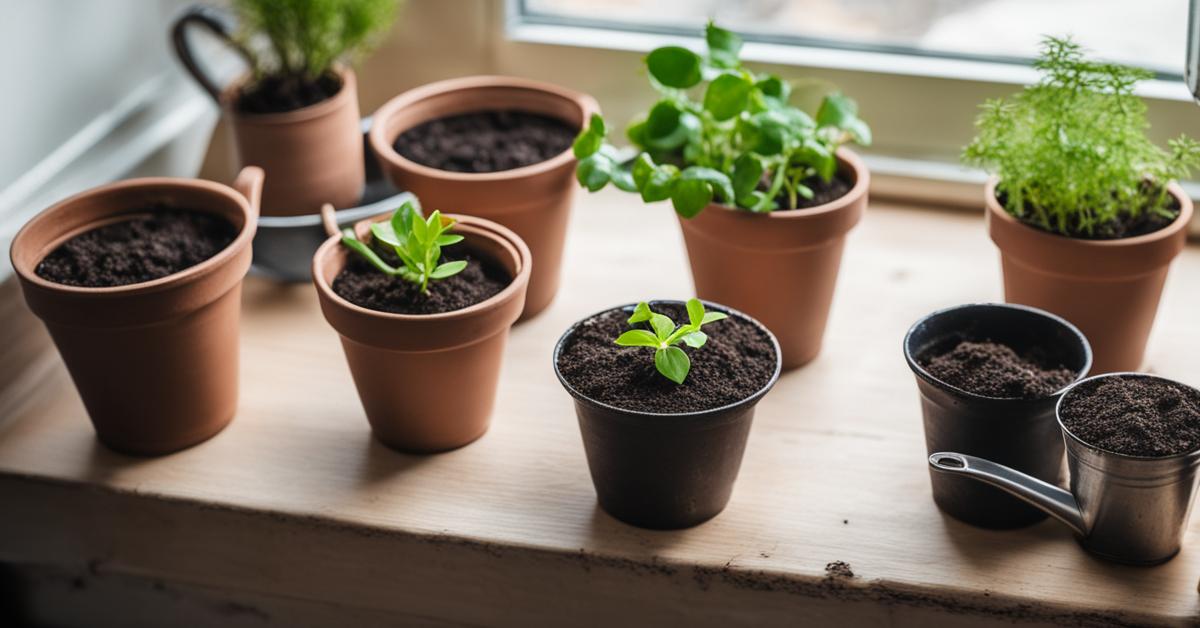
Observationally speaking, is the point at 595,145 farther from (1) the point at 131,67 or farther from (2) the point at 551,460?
(1) the point at 131,67

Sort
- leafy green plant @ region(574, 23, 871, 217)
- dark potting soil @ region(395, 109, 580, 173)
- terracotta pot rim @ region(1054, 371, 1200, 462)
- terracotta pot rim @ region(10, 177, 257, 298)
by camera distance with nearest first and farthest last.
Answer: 1. terracotta pot rim @ region(1054, 371, 1200, 462)
2. terracotta pot rim @ region(10, 177, 257, 298)
3. leafy green plant @ region(574, 23, 871, 217)
4. dark potting soil @ region(395, 109, 580, 173)

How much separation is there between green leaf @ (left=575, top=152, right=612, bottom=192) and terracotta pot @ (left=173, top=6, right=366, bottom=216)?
1.03 feet

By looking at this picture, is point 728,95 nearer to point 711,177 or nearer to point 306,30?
point 711,177

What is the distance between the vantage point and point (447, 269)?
982 millimetres

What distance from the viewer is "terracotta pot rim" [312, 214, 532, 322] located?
3.13 feet

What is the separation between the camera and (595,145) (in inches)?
42.8

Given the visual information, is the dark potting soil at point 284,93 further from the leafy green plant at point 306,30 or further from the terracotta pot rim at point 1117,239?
the terracotta pot rim at point 1117,239

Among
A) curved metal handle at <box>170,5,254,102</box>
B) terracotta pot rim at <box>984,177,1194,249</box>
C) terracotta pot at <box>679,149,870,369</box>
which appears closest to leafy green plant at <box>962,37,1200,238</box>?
terracotta pot rim at <box>984,177,1194,249</box>

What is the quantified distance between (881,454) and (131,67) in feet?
2.96

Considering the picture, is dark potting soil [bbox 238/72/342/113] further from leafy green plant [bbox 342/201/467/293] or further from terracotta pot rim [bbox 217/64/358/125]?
leafy green plant [bbox 342/201/467/293]

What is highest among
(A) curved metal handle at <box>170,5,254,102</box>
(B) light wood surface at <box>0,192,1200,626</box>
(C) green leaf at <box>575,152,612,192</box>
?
(A) curved metal handle at <box>170,5,254,102</box>

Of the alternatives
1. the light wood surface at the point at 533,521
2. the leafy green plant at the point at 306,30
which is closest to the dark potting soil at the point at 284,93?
the leafy green plant at the point at 306,30

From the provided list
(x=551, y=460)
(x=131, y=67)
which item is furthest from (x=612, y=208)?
(x=131, y=67)

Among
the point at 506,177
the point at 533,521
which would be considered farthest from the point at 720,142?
the point at 533,521
